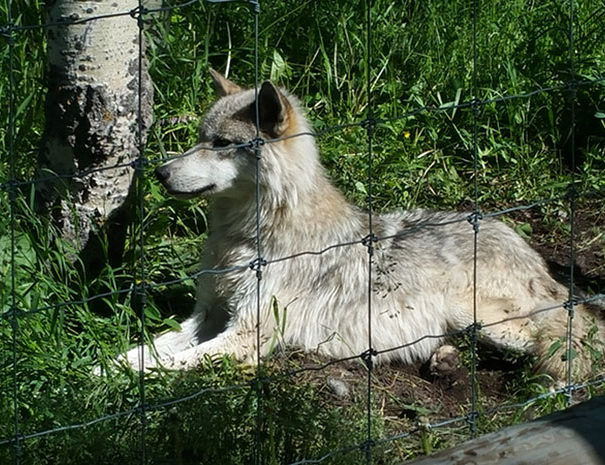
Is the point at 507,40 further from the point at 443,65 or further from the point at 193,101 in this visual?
the point at 193,101

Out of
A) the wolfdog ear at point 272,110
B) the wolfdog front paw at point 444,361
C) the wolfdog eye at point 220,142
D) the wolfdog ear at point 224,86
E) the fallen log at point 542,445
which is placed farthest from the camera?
A: the wolfdog ear at point 224,86

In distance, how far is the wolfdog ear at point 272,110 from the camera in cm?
577

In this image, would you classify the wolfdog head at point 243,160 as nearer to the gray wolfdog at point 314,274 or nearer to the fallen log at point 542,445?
the gray wolfdog at point 314,274

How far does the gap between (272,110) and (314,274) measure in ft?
3.07

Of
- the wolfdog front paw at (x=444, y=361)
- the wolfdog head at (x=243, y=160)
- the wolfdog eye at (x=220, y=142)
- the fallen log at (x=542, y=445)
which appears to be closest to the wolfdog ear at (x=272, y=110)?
the wolfdog head at (x=243, y=160)

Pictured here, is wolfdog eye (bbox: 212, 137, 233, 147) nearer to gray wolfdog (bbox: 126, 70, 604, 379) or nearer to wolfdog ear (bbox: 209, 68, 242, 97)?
gray wolfdog (bbox: 126, 70, 604, 379)

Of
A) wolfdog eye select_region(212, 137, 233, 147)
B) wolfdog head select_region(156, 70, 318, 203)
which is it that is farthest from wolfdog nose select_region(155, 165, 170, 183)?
wolfdog eye select_region(212, 137, 233, 147)

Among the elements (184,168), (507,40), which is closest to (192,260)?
(184,168)

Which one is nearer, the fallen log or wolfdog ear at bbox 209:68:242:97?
the fallen log

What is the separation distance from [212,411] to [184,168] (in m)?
1.90

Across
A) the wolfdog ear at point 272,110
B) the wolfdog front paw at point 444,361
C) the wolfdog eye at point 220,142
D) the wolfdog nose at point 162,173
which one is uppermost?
the wolfdog ear at point 272,110

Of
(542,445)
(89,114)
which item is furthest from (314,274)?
(542,445)

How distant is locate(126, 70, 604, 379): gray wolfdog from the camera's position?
19.9 ft

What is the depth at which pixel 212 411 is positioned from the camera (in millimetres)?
4473
